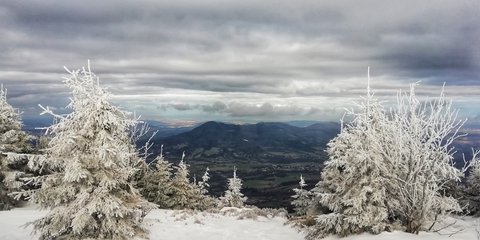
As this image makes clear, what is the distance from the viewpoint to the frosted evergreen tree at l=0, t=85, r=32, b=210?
27219 mm

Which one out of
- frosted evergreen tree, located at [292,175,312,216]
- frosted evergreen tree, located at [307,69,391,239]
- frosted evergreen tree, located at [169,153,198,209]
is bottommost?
frosted evergreen tree, located at [292,175,312,216]

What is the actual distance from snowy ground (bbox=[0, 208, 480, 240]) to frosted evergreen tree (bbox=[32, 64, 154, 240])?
4.99 metres

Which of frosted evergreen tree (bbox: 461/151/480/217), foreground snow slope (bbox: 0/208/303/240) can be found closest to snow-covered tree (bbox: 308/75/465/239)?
foreground snow slope (bbox: 0/208/303/240)

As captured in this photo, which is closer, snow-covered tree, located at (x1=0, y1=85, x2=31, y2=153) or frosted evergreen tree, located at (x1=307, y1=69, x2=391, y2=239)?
frosted evergreen tree, located at (x1=307, y1=69, x2=391, y2=239)

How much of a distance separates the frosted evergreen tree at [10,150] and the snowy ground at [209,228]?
14.5 ft

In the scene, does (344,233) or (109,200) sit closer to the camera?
(109,200)

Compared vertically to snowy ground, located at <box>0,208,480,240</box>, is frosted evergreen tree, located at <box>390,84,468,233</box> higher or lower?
higher

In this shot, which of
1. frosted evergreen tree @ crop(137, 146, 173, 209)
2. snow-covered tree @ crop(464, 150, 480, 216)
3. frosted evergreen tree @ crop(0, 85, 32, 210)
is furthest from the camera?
frosted evergreen tree @ crop(137, 146, 173, 209)

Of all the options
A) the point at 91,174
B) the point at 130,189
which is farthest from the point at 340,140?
the point at 91,174

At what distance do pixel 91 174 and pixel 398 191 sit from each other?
1211cm

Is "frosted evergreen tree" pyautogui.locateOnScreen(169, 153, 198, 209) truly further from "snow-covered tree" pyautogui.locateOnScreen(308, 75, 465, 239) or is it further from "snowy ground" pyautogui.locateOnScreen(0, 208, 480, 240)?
"snow-covered tree" pyautogui.locateOnScreen(308, 75, 465, 239)

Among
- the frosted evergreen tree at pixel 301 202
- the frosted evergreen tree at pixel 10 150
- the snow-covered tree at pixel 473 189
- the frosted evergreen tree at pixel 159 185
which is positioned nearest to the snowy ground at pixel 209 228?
the frosted evergreen tree at pixel 10 150

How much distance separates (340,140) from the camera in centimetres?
2445

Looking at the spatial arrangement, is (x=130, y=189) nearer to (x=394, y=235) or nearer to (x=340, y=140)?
(x=394, y=235)
